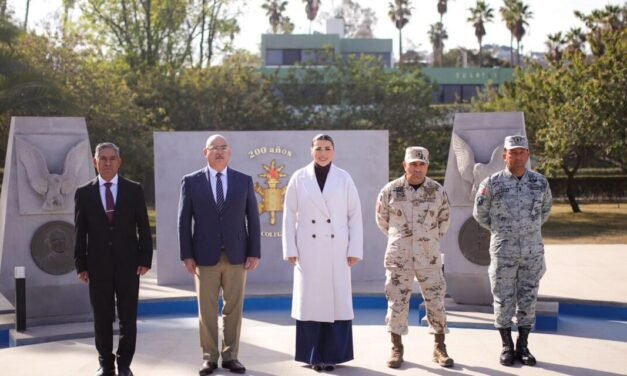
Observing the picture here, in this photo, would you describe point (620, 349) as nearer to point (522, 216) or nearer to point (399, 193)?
point (522, 216)

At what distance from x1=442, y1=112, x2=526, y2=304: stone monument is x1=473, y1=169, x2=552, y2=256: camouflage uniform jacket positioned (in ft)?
7.80

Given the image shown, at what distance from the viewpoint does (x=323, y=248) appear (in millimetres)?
6789

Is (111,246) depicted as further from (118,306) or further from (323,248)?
(323,248)

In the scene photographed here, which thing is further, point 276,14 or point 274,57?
point 276,14

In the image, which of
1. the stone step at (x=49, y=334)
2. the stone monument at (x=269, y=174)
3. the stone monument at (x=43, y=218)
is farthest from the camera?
the stone monument at (x=269, y=174)

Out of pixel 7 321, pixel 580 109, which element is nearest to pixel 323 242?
pixel 7 321

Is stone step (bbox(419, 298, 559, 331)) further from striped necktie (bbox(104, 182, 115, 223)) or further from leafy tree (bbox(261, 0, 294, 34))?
leafy tree (bbox(261, 0, 294, 34))

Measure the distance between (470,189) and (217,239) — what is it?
162 inches

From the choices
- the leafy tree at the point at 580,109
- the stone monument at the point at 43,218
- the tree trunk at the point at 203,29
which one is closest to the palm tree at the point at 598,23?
the leafy tree at the point at 580,109

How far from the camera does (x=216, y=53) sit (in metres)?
42.2

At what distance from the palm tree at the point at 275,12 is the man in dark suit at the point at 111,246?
74.4m

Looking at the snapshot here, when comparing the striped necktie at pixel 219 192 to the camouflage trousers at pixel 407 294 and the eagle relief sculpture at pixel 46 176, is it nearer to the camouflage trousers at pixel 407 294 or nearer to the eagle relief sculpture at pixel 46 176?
the camouflage trousers at pixel 407 294

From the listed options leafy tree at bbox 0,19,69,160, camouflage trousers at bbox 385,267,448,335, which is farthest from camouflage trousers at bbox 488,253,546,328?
leafy tree at bbox 0,19,69,160

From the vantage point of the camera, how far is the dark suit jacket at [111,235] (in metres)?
6.52
